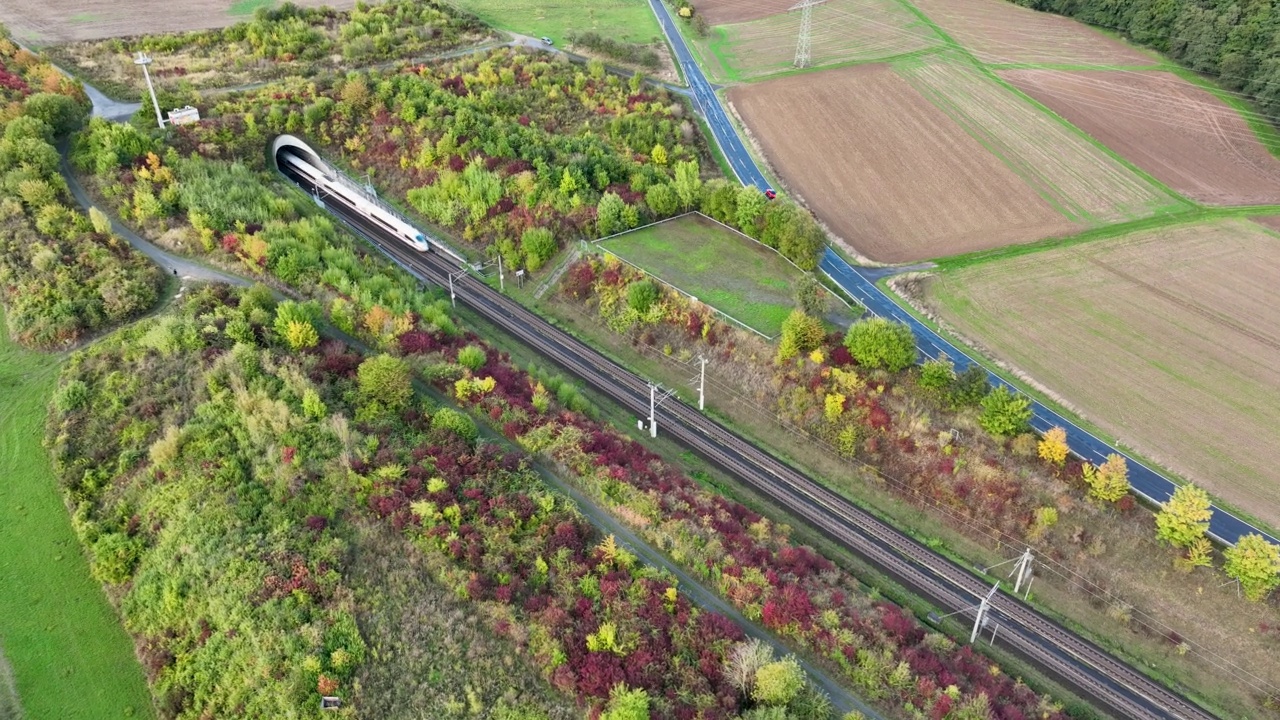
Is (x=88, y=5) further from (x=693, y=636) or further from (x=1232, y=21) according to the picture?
(x=1232, y=21)

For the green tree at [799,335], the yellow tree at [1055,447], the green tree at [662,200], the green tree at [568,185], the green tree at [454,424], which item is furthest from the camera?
the green tree at [568,185]

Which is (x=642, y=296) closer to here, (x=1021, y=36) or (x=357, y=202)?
(x=357, y=202)

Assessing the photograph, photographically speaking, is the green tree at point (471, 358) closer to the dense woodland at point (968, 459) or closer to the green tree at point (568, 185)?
the dense woodland at point (968, 459)

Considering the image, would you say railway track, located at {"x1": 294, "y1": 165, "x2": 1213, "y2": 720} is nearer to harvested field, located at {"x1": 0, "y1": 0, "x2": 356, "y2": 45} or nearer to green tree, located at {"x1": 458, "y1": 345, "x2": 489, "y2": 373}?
green tree, located at {"x1": 458, "y1": 345, "x2": 489, "y2": 373}

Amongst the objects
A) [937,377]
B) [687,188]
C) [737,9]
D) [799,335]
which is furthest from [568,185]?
[737,9]

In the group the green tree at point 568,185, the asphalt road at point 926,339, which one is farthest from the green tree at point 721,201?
the green tree at point 568,185

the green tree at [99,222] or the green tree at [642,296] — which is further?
the green tree at [642,296]
